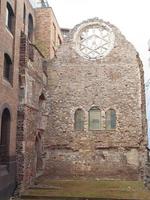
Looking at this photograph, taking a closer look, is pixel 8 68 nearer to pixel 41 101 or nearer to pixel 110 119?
pixel 41 101

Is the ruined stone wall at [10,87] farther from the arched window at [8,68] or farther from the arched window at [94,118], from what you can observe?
the arched window at [94,118]

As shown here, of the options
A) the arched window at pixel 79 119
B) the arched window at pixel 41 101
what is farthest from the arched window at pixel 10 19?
the arched window at pixel 79 119

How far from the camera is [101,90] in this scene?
2038 centimetres

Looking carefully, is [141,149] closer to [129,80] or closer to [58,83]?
[129,80]

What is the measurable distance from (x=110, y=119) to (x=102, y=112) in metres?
0.63

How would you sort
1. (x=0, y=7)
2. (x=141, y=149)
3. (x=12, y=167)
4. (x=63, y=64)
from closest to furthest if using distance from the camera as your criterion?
(x=0, y=7) → (x=12, y=167) → (x=141, y=149) → (x=63, y=64)

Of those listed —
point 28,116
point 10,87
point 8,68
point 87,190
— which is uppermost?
point 8,68

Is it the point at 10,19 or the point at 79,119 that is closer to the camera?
the point at 10,19

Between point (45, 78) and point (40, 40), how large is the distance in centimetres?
310

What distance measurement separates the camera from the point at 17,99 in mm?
15477

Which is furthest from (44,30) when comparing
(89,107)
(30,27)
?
(89,107)

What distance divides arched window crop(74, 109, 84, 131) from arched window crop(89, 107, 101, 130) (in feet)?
1.57

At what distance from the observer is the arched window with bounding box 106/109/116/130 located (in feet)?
65.9

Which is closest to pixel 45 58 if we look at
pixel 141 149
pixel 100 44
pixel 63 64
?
pixel 63 64
